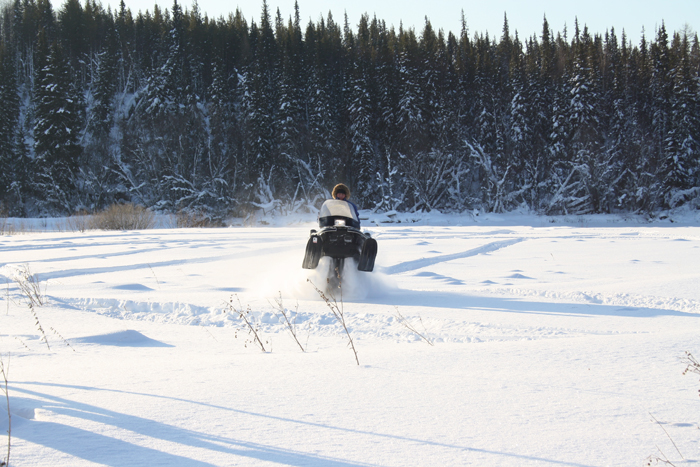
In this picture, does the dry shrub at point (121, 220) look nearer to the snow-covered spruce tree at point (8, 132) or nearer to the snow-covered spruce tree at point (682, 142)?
the snow-covered spruce tree at point (8, 132)

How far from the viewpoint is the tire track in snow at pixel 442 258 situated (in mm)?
10154

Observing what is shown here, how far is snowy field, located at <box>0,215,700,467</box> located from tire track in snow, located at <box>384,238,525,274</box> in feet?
7.33

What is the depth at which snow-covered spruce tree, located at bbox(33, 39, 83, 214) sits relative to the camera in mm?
41969

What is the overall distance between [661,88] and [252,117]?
1450 inches

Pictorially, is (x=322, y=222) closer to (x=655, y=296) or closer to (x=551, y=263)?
(x=655, y=296)

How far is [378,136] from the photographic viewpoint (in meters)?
45.8

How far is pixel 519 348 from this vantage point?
3590mm

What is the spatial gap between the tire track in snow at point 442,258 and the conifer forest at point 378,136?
920 inches

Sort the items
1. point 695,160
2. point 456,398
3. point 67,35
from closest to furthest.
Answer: point 456,398, point 695,160, point 67,35

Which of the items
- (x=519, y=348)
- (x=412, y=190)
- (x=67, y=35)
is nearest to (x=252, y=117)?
(x=412, y=190)

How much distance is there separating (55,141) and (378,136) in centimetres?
2863

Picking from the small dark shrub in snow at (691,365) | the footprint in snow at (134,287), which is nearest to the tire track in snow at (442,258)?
the footprint in snow at (134,287)

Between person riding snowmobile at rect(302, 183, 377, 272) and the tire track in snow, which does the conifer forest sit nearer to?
the tire track in snow

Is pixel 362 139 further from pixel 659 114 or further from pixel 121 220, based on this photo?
pixel 659 114
